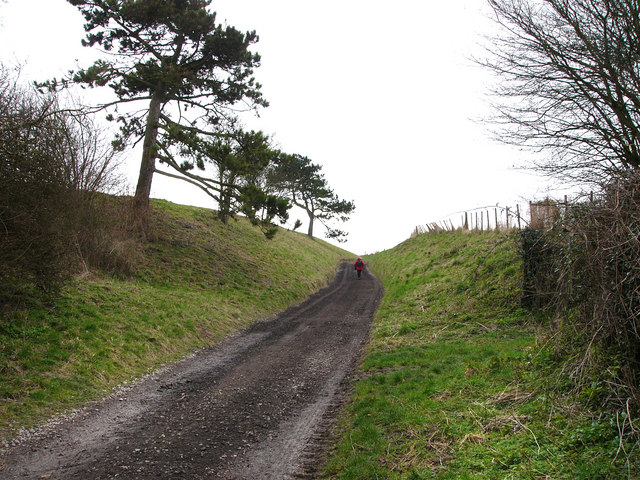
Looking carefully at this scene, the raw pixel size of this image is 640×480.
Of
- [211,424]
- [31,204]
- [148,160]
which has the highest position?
[148,160]

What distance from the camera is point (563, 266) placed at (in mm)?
5195

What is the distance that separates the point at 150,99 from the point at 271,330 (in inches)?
536

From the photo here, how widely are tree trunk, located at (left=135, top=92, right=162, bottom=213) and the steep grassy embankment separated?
143 centimetres

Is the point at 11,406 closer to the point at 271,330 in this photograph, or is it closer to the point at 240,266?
the point at 271,330

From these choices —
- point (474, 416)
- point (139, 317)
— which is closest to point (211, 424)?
point (474, 416)

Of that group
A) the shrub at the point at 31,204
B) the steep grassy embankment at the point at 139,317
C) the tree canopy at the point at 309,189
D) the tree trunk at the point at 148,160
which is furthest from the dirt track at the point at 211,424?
the tree canopy at the point at 309,189

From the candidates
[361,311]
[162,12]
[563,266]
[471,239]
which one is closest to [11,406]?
[563,266]

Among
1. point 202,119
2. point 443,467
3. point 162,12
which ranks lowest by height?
point 443,467

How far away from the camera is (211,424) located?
21.1 ft

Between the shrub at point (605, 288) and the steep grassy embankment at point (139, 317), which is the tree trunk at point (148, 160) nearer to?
the steep grassy embankment at point (139, 317)

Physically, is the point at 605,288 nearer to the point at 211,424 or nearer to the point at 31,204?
the point at 211,424

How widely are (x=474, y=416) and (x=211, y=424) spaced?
4.10 metres

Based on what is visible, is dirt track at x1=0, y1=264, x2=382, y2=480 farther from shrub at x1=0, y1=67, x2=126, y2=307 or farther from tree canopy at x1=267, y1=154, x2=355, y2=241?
tree canopy at x1=267, y1=154, x2=355, y2=241

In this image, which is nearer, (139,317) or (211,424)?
(211,424)
